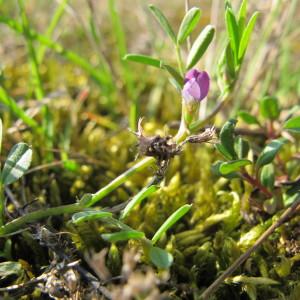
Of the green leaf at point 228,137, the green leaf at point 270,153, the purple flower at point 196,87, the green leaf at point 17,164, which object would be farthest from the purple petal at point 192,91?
the green leaf at point 17,164

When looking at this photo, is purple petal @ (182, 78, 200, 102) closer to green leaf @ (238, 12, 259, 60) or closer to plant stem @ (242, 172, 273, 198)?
green leaf @ (238, 12, 259, 60)

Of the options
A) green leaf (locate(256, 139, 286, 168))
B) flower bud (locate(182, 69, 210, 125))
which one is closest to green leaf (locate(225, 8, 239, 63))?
flower bud (locate(182, 69, 210, 125))

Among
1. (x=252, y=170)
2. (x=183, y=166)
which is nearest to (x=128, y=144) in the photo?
(x=183, y=166)

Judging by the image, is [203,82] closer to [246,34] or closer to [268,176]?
Result: [246,34]

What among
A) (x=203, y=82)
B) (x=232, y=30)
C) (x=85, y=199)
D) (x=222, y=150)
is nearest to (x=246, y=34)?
(x=232, y=30)

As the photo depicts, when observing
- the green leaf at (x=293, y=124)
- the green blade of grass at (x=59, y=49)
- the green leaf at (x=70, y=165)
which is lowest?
the green leaf at (x=70, y=165)

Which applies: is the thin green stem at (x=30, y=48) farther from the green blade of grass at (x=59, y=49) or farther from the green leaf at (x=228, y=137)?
the green leaf at (x=228, y=137)
